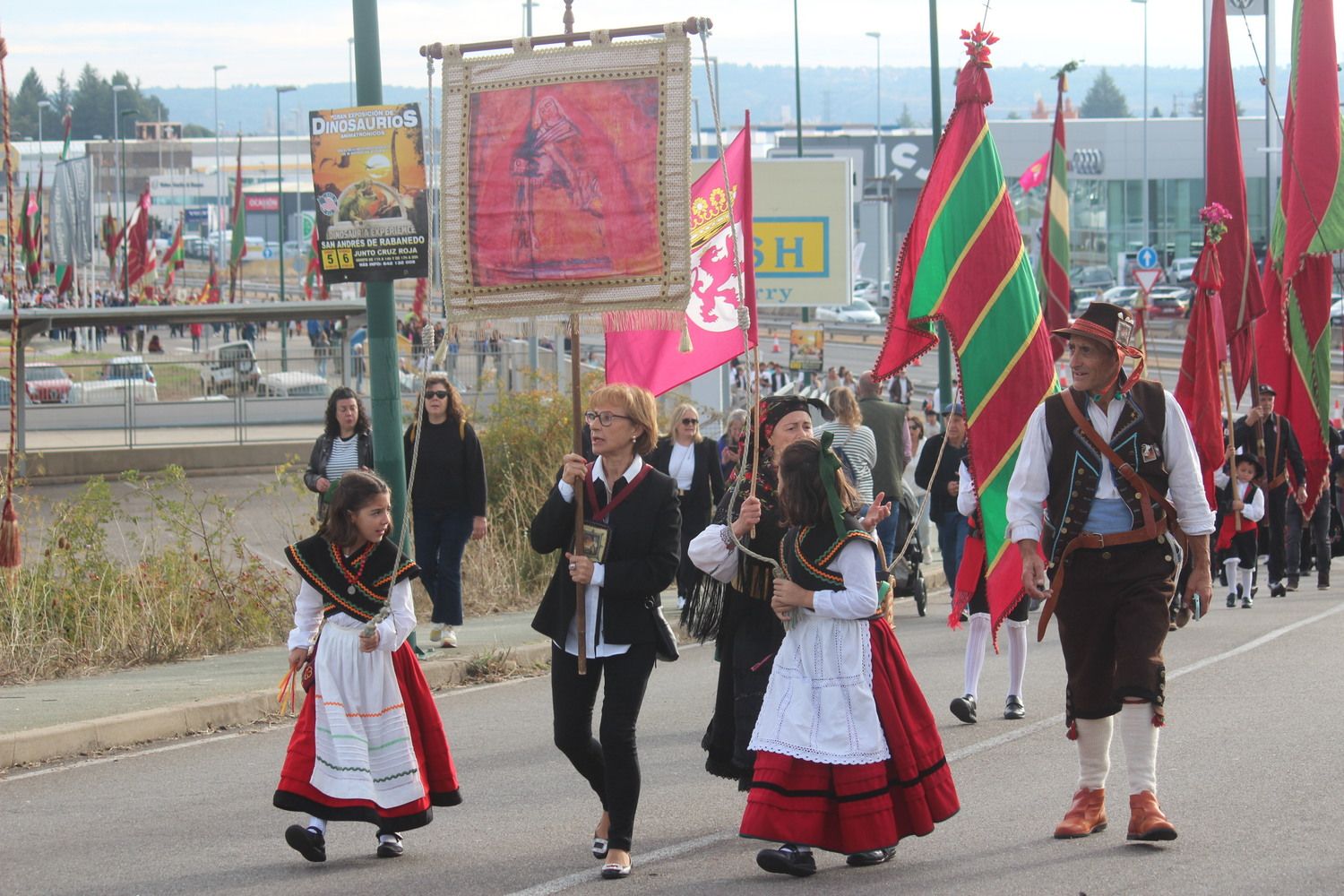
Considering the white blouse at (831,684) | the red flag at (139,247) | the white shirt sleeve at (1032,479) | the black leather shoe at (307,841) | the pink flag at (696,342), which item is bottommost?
the black leather shoe at (307,841)

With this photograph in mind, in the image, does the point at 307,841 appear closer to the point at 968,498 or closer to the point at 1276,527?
the point at 968,498

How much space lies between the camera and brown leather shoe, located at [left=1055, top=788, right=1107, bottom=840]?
640cm

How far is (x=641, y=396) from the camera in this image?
20.9 feet

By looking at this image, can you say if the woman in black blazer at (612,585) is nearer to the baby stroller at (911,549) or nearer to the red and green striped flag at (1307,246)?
the baby stroller at (911,549)

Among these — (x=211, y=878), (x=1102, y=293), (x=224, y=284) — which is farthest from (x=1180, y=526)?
(x=224, y=284)

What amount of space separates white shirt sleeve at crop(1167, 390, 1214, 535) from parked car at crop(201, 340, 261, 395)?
23.5m

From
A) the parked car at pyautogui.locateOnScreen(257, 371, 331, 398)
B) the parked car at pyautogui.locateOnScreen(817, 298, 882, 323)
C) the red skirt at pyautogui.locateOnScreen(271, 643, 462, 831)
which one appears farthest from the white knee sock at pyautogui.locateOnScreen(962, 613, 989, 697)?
the parked car at pyautogui.locateOnScreen(817, 298, 882, 323)

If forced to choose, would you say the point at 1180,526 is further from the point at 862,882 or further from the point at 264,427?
the point at 264,427

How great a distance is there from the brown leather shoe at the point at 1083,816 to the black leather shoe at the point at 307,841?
273cm

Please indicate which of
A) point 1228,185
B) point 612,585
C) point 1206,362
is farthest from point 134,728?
point 1228,185

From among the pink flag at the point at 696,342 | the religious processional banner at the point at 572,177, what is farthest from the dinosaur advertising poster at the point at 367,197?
the religious processional banner at the point at 572,177

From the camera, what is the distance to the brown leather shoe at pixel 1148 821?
6168 millimetres

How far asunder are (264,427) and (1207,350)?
19.4 m

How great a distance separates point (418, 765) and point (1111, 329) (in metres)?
3.04
